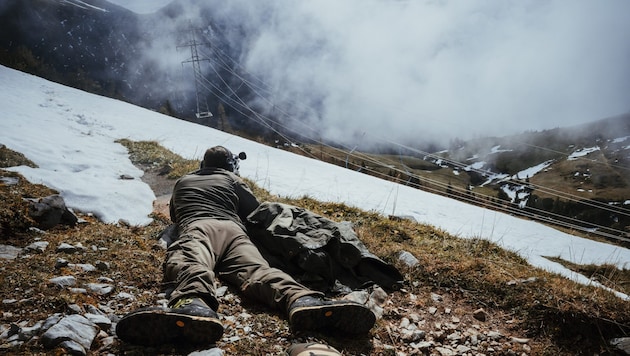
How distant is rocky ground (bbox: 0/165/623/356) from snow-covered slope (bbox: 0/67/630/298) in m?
2.26

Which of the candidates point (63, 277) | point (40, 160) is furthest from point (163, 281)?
point (40, 160)

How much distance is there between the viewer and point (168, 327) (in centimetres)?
315

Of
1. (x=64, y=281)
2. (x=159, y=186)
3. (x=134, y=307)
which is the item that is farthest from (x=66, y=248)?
(x=159, y=186)

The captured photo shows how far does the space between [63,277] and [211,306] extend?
170cm

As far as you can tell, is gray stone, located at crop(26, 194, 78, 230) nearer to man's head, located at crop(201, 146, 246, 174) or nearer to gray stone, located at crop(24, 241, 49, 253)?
gray stone, located at crop(24, 241, 49, 253)

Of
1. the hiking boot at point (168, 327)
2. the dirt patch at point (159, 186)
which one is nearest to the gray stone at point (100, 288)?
the hiking boot at point (168, 327)

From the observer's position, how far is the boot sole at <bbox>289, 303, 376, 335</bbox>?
370 centimetres

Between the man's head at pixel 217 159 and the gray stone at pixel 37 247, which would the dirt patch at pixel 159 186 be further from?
the gray stone at pixel 37 247

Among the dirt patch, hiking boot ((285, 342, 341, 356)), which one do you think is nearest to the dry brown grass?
hiking boot ((285, 342, 341, 356))

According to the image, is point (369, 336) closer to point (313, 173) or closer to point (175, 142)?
point (313, 173)

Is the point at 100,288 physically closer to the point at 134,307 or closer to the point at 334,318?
the point at 134,307

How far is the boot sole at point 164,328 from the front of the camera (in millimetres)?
3068

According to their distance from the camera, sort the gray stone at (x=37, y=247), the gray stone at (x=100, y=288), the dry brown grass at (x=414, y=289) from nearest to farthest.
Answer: the dry brown grass at (x=414, y=289) < the gray stone at (x=100, y=288) < the gray stone at (x=37, y=247)

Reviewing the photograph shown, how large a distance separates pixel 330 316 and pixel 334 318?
2.4 inches
